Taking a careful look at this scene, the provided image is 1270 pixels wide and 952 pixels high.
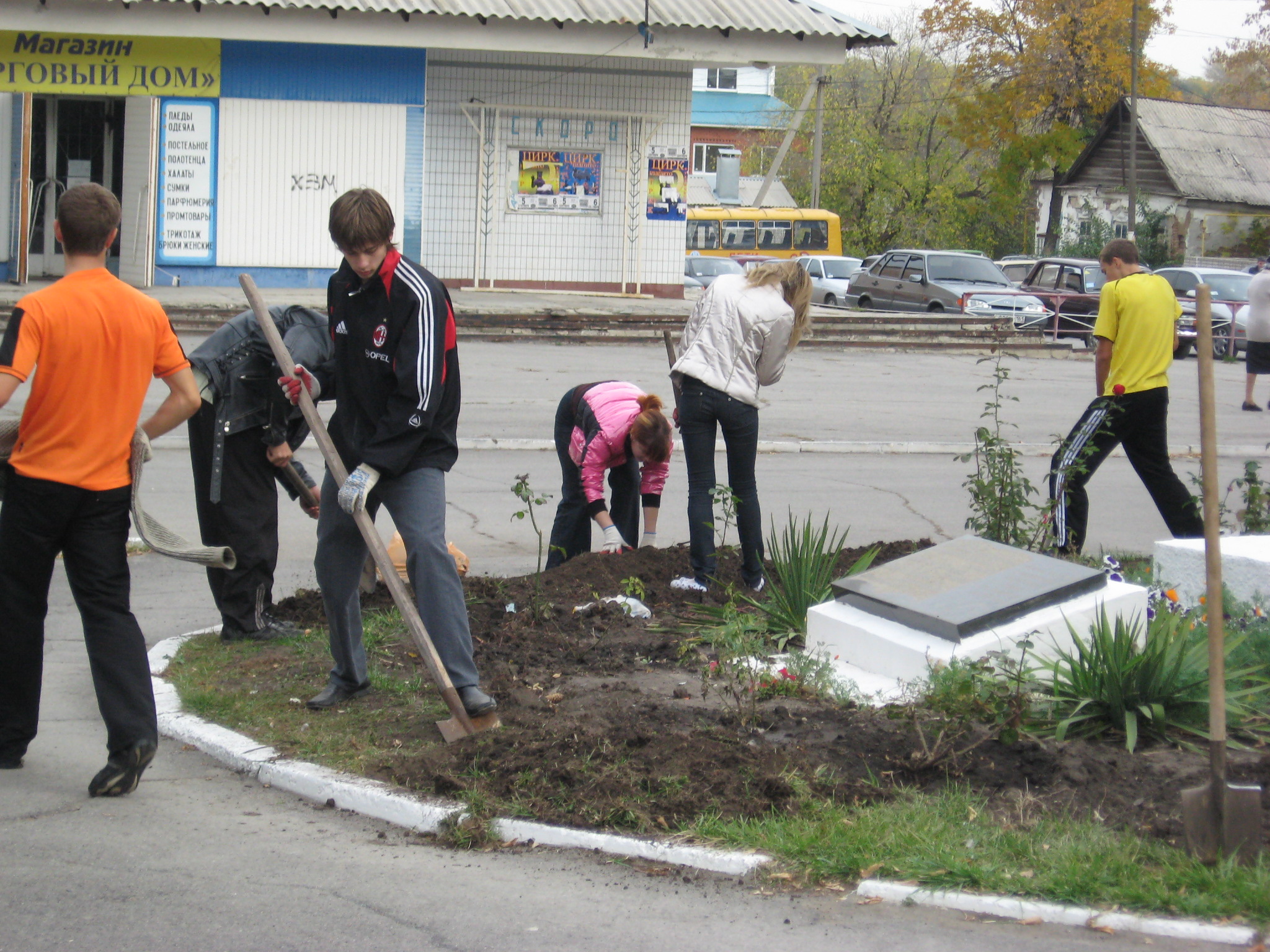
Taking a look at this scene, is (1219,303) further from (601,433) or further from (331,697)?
(331,697)

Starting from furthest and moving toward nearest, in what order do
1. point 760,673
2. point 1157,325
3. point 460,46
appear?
point 460,46 < point 1157,325 < point 760,673

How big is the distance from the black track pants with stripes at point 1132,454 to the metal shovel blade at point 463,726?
381 centimetres

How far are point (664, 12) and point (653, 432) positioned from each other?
647 inches

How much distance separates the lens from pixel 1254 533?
6617 mm

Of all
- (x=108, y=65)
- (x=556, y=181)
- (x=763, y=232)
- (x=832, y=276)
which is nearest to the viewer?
(x=108, y=65)

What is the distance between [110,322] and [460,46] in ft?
58.7

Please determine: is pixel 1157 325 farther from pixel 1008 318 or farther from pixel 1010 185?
pixel 1010 185

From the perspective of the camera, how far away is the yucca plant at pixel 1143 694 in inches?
176

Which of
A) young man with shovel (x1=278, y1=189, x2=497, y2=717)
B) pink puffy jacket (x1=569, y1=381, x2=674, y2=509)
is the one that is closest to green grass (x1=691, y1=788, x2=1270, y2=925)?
young man with shovel (x1=278, y1=189, x2=497, y2=717)

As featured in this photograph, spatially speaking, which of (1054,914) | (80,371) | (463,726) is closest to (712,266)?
(463,726)

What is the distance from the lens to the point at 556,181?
75.8 ft

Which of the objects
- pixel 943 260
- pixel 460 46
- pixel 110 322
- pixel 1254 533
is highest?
pixel 460 46

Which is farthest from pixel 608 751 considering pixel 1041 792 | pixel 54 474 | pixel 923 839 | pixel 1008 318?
pixel 1008 318

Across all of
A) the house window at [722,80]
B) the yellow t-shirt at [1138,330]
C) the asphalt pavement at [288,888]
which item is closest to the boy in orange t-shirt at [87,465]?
the asphalt pavement at [288,888]
